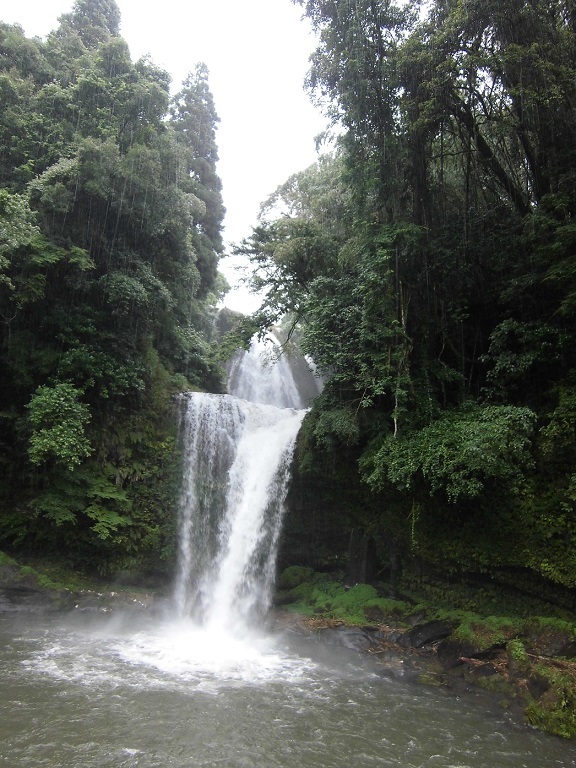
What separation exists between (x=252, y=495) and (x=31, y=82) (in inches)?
520

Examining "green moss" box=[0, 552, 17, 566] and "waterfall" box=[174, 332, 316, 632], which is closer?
"green moss" box=[0, 552, 17, 566]

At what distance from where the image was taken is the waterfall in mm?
11242

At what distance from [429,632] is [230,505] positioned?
227 inches

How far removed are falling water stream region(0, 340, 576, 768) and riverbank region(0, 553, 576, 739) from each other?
1.02ft

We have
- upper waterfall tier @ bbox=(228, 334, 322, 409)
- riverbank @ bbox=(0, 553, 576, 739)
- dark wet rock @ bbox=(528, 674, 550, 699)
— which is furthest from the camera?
upper waterfall tier @ bbox=(228, 334, 322, 409)

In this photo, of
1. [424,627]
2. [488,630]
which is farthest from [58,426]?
[488,630]

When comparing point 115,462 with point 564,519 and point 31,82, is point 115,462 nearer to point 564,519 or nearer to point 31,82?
point 564,519

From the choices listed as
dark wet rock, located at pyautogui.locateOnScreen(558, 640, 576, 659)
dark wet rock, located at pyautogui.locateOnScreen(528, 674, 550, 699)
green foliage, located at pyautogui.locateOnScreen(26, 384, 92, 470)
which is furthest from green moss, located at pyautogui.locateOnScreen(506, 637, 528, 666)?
green foliage, located at pyautogui.locateOnScreen(26, 384, 92, 470)

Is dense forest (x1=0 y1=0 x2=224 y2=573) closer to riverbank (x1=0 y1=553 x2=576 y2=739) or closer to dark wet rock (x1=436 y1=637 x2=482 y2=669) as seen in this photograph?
riverbank (x1=0 y1=553 x2=576 y2=739)

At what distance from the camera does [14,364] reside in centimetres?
1135

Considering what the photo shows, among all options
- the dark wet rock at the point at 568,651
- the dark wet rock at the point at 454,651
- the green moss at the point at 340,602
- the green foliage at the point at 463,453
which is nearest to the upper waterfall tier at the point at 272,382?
the green moss at the point at 340,602

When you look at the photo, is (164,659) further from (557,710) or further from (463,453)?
(463,453)

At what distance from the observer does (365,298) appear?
10.6 meters

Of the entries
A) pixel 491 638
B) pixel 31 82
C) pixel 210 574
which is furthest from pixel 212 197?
pixel 491 638
